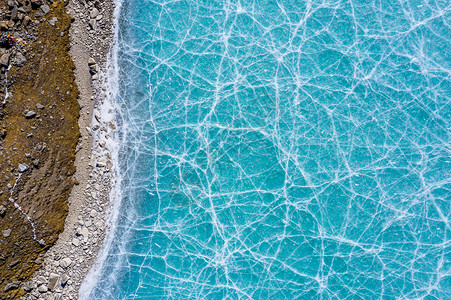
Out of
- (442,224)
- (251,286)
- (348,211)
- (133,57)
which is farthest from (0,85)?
(442,224)

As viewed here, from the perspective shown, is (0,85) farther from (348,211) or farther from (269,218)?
(348,211)

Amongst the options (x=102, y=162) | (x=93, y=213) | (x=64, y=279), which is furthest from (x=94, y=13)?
(x=64, y=279)

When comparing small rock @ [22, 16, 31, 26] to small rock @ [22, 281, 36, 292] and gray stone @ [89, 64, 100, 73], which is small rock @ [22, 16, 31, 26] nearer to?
gray stone @ [89, 64, 100, 73]

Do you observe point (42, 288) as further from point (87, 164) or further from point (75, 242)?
point (87, 164)

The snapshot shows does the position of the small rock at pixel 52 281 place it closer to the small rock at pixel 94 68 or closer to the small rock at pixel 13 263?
the small rock at pixel 13 263

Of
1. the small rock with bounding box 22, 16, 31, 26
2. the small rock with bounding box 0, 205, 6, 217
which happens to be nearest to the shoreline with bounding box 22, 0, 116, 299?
the small rock with bounding box 22, 16, 31, 26

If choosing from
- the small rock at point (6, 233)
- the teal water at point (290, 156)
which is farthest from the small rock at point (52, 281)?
the small rock at point (6, 233)
